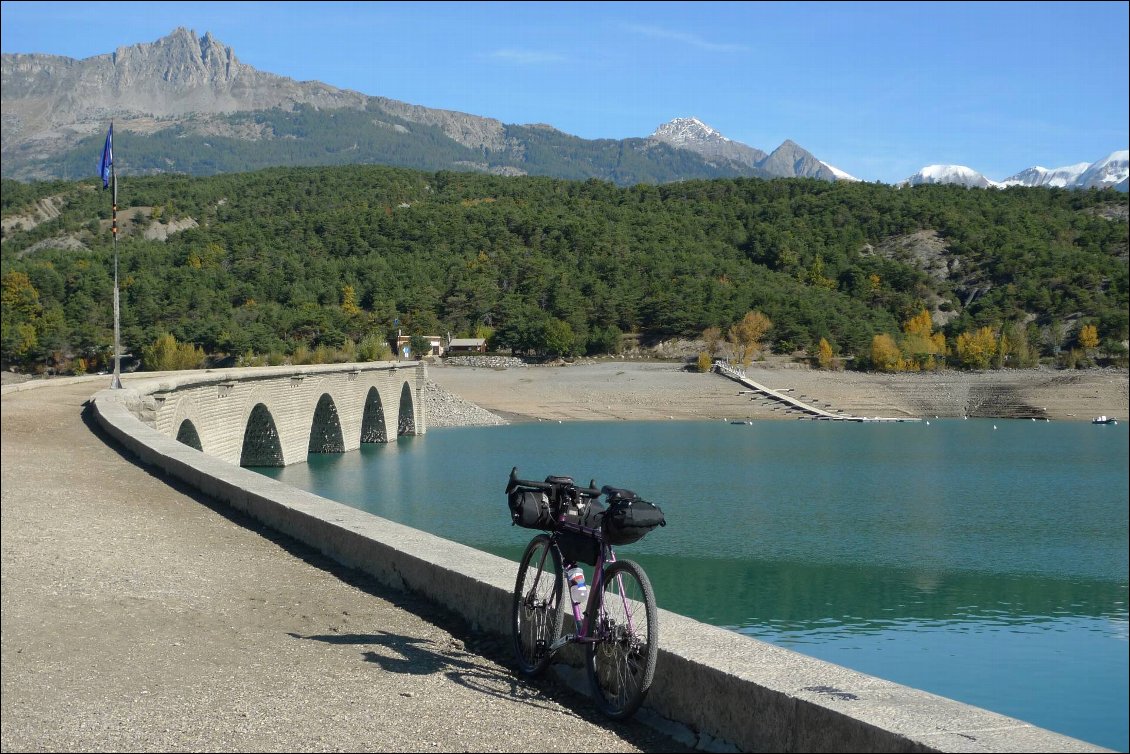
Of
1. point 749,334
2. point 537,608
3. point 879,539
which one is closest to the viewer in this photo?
point 537,608

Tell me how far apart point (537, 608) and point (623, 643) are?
2.53 ft

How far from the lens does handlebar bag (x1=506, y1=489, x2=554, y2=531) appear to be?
5004mm

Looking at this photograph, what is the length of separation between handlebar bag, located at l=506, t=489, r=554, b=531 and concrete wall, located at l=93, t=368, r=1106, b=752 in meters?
0.68

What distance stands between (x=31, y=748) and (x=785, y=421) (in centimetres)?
6619

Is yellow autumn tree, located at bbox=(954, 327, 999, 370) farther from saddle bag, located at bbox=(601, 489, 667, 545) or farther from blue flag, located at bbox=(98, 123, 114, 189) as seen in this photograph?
saddle bag, located at bbox=(601, 489, 667, 545)

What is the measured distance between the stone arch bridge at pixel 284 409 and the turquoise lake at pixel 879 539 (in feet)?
5.72

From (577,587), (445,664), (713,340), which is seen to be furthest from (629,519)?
(713,340)

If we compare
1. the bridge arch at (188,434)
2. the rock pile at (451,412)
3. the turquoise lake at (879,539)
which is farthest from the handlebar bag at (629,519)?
the rock pile at (451,412)

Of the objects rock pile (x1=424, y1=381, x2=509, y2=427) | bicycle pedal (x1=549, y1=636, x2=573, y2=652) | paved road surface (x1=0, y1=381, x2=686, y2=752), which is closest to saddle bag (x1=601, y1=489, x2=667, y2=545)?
bicycle pedal (x1=549, y1=636, x2=573, y2=652)

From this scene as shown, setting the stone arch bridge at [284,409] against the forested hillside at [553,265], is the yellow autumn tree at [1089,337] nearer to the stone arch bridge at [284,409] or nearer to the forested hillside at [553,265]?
the forested hillside at [553,265]

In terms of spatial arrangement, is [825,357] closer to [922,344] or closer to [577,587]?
[922,344]

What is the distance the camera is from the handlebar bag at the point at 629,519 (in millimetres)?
4559

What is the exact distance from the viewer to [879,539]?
27062 millimetres

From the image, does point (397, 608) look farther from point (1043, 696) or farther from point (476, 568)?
point (1043, 696)
